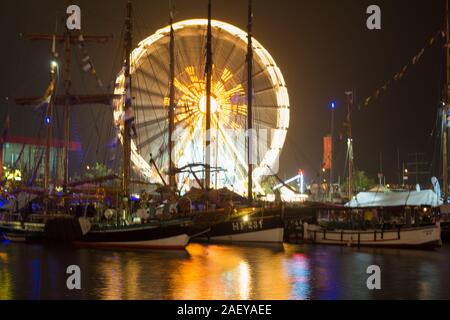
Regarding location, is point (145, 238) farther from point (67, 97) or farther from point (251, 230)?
point (67, 97)

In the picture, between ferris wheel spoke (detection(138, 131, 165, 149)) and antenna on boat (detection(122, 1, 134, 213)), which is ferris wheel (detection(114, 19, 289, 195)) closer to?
ferris wheel spoke (detection(138, 131, 165, 149))

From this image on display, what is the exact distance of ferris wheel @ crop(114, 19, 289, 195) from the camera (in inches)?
2025

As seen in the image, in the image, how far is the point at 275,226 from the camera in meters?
40.6

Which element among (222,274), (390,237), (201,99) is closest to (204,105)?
(201,99)

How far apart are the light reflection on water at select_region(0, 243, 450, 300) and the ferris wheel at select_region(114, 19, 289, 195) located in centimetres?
1701

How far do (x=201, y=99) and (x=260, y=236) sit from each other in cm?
1515

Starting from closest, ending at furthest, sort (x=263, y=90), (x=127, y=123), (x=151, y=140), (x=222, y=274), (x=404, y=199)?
(x=222, y=274) → (x=127, y=123) → (x=404, y=199) → (x=151, y=140) → (x=263, y=90)

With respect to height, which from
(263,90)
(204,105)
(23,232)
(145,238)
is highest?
(263,90)

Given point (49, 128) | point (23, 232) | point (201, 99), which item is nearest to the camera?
point (23, 232)

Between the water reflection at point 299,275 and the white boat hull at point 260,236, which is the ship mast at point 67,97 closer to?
the white boat hull at point 260,236

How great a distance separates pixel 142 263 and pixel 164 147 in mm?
24847

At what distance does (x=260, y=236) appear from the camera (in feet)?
134

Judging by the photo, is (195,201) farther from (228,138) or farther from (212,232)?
(228,138)

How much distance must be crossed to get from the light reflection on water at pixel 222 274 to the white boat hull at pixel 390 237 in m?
1.71
